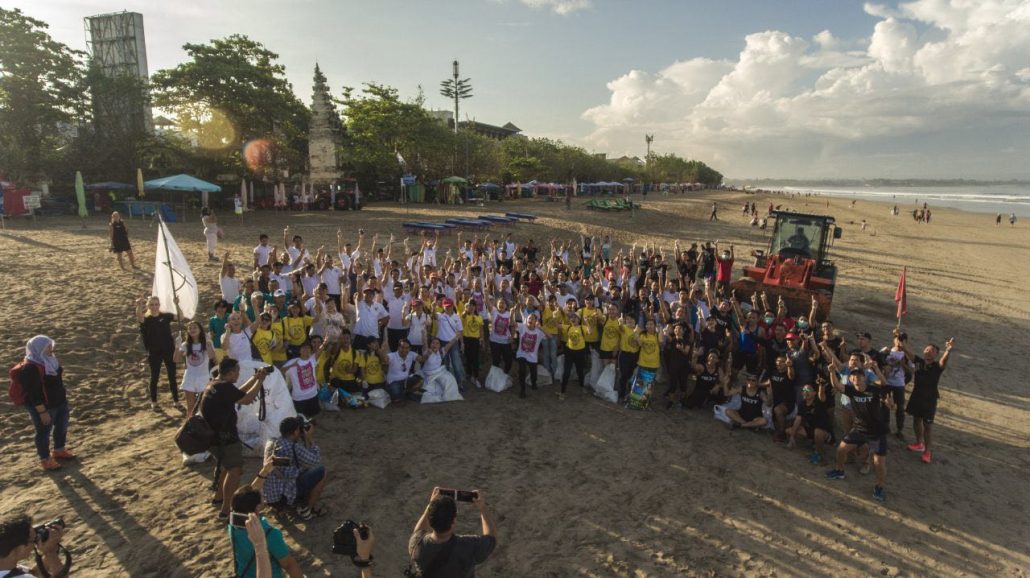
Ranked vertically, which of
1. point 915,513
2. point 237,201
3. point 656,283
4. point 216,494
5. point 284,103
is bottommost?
point 915,513

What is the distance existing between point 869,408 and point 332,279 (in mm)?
9257

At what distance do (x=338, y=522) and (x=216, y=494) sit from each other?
1396 mm

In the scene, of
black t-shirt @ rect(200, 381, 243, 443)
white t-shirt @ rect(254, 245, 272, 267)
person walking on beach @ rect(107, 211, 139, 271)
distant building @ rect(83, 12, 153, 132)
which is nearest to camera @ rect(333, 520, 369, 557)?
black t-shirt @ rect(200, 381, 243, 443)

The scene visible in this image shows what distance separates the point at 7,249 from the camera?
661 inches

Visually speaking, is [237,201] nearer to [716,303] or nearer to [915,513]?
[716,303]

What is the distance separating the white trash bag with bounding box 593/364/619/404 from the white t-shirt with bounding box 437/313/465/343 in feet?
8.60

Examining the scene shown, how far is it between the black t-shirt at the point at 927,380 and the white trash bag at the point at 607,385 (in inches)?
167

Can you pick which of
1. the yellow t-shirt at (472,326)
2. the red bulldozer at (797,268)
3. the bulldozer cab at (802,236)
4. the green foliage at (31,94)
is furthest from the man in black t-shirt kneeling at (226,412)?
the green foliage at (31,94)

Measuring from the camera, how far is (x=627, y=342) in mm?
8414

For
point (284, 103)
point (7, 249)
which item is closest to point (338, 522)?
point (7, 249)

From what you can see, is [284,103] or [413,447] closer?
[413,447]

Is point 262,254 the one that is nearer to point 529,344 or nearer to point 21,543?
point 529,344

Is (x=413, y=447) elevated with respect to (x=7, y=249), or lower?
lower

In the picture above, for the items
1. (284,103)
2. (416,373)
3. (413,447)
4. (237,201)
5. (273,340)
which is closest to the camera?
(413,447)
